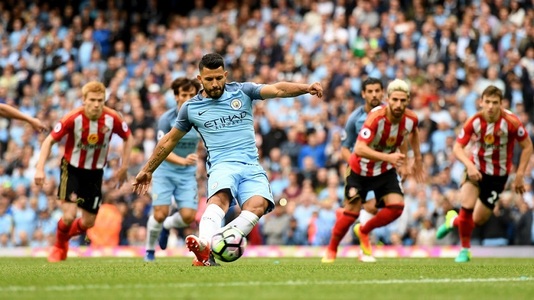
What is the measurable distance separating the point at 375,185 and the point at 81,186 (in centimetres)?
400

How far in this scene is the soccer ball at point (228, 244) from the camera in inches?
370

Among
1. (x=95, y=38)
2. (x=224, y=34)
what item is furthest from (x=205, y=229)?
(x=95, y=38)

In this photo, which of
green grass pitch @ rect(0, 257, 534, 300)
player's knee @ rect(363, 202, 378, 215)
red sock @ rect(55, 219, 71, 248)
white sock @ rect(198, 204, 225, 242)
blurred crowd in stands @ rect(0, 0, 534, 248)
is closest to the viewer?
green grass pitch @ rect(0, 257, 534, 300)

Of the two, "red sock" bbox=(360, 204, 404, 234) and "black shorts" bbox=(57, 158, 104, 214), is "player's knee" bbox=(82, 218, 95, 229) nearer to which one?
"black shorts" bbox=(57, 158, 104, 214)

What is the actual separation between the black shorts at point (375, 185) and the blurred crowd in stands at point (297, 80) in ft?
17.0

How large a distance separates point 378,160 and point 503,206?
22.0 feet

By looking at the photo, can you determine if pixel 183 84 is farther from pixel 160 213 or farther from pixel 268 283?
pixel 268 283

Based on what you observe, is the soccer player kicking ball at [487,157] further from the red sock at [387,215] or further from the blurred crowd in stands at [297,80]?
the blurred crowd in stands at [297,80]

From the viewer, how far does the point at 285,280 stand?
8.65 meters

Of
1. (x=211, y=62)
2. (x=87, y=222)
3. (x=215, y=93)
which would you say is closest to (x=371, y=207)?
(x=87, y=222)

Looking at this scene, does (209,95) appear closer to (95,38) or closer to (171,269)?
(171,269)

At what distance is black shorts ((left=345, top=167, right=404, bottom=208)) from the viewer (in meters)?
13.4

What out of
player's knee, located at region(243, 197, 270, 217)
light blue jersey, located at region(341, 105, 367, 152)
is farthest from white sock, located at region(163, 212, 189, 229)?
player's knee, located at region(243, 197, 270, 217)

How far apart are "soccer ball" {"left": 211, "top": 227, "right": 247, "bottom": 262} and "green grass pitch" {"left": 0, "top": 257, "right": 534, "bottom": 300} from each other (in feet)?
0.60
